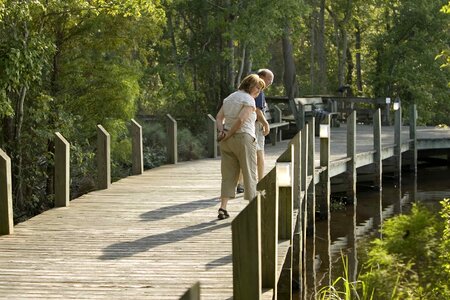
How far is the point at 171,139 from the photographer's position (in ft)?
61.6

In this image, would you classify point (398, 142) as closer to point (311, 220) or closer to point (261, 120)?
point (311, 220)

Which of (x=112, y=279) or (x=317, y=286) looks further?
(x=317, y=286)

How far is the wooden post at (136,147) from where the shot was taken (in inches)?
637

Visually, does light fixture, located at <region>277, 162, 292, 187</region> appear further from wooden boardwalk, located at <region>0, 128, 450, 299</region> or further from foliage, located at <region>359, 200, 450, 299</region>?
foliage, located at <region>359, 200, 450, 299</region>

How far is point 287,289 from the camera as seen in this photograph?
10062 millimetres

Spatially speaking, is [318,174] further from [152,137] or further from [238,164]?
[152,137]

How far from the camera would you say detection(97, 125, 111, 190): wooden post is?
1392cm

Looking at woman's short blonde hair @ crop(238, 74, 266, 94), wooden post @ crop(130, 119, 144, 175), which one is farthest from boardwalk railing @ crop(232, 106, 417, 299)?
wooden post @ crop(130, 119, 144, 175)

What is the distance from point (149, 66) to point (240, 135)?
19.0 metres

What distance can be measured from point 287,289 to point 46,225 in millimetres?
2941

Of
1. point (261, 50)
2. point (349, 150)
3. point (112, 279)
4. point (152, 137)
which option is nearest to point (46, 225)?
point (112, 279)

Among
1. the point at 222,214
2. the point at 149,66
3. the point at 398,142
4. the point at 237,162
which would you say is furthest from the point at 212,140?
the point at 237,162

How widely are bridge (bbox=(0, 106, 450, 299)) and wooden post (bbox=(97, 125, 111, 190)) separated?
0.18 m

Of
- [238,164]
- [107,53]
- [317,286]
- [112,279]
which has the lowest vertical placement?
[317,286]
